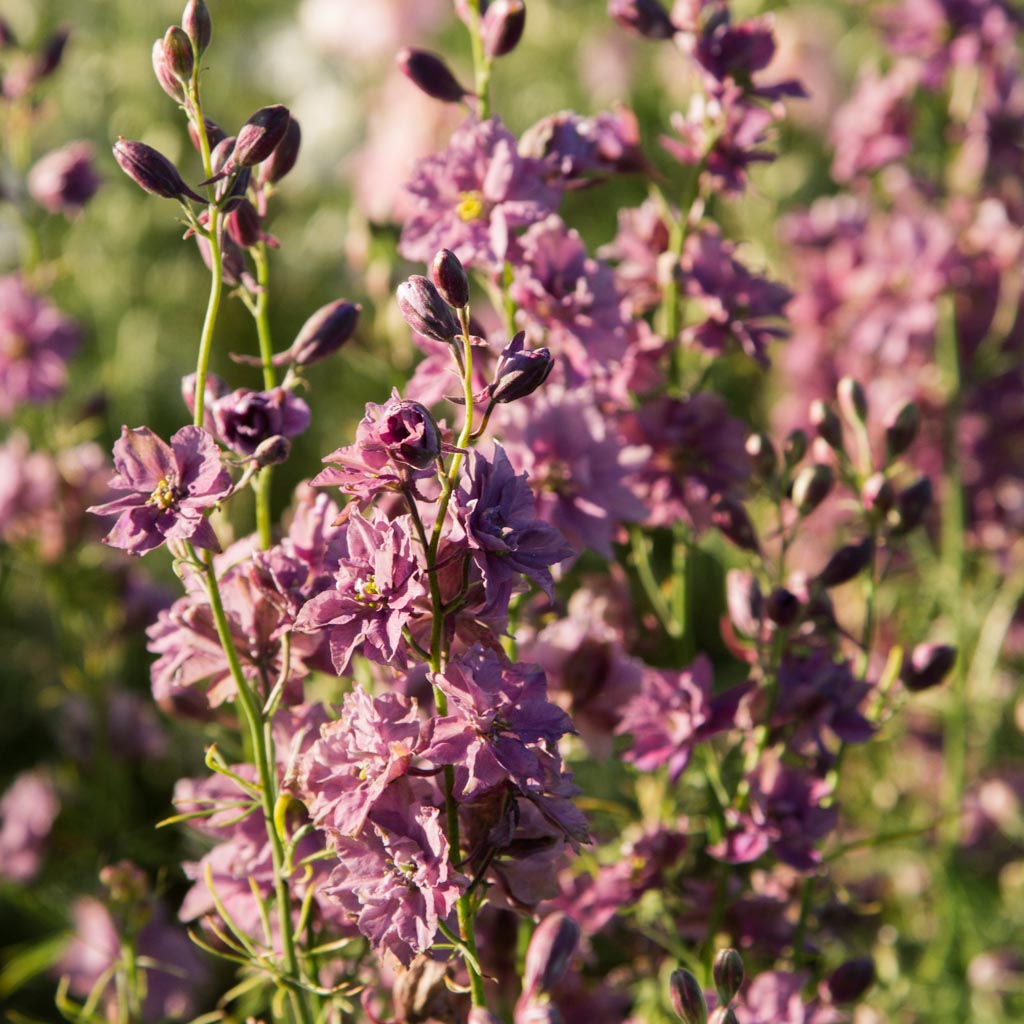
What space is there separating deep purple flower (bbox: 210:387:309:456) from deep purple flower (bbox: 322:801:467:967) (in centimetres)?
21

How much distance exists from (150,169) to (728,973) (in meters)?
0.54

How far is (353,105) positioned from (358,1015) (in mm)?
2766

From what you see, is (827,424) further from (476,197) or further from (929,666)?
(476,197)

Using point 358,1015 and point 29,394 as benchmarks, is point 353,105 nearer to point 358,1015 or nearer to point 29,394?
point 29,394

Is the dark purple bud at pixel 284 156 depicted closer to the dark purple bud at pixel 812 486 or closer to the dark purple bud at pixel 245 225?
the dark purple bud at pixel 245 225

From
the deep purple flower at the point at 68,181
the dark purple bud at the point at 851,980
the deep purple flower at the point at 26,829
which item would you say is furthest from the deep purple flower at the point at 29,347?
the dark purple bud at the point at 851,980

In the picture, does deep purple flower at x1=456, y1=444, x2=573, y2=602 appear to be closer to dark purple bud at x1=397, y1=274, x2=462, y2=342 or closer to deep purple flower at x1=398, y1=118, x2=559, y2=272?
dark purple bud at x1=397, y1=274, x2=462, y2=342

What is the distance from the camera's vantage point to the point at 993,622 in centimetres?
163

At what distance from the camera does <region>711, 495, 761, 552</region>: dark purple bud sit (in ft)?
3.04

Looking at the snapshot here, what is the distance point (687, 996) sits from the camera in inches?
27.2

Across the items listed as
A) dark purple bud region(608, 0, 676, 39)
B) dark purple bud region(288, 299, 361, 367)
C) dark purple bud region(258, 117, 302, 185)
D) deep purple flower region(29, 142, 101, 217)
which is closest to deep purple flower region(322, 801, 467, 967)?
dark purple bud region(288, 299, 361, 367)

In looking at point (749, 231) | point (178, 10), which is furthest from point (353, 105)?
point (749, 231)

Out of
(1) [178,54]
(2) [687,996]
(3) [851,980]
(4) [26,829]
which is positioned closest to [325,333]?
(1) [178,54]

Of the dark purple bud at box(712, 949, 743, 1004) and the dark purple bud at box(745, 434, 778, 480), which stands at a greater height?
the dark purple bud at box(745, 434, 778, 480)
